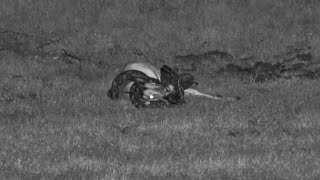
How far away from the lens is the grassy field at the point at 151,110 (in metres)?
11.7

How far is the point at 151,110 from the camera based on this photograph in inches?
648

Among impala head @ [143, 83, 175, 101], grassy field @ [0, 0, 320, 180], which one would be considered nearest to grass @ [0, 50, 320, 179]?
grassy field @ [0, 0, 320, 180]

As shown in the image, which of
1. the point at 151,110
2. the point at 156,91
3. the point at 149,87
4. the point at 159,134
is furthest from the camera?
the point at 149,87

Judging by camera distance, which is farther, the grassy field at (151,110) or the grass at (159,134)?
the grassy field at (151,110)

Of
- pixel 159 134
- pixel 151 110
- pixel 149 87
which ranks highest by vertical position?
pixel 159 134

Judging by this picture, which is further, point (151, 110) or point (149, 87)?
point (149, 87)

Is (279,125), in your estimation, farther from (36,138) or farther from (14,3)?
(14,3)

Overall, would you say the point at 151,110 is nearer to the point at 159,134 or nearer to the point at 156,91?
the point at 156,91

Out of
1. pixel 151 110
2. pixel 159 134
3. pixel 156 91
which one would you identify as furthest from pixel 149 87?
pixel 159 134

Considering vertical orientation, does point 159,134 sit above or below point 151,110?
above

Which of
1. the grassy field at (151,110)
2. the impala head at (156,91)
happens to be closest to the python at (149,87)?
the impala head at (156,91)

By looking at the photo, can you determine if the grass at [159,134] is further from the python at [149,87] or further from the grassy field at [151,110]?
the python at [149,87]

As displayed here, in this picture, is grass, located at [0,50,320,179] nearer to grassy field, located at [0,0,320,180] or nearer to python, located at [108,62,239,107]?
grassy field, located at [0,0,320,180]

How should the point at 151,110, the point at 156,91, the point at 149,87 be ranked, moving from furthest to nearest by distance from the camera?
the point at 149,87 < the point at 156,91 < the point at 151,110
